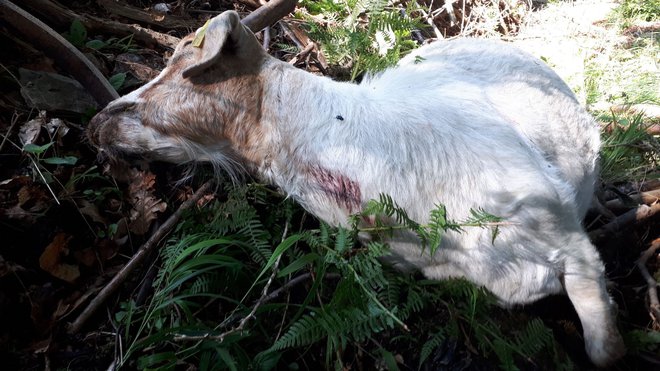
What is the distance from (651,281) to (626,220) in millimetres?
435

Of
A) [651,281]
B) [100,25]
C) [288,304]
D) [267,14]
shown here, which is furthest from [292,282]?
[100,25]

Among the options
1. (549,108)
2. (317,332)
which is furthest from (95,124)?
(549,108)

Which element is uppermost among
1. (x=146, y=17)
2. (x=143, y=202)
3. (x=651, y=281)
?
(x=146, y=17)

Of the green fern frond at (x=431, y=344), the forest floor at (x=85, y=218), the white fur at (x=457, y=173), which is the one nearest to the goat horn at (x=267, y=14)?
the forest floor at (x=85, y=218)

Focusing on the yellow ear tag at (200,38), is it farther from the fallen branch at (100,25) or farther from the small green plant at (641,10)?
the small green plant at (641,10)

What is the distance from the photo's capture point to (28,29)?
2.96 metres

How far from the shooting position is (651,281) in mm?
3117

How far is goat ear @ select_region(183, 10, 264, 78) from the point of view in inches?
93.0

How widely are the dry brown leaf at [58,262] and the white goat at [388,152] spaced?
0.55m

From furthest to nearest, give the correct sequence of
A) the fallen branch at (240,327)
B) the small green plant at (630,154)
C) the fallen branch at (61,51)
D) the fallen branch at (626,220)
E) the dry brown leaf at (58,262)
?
the small green plant at (630,154)
the fallen branch at (626,220)
the fallen branch at (61,51)
the dry brown leaf at (58,262)
the fallen branch at (240,327)

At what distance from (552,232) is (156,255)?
83.4 inches

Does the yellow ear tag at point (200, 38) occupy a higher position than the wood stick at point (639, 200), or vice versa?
the yellow ear tag at point (200, 38)

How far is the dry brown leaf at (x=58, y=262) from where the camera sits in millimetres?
2490

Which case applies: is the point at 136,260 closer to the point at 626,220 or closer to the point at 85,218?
the point at 85,218
